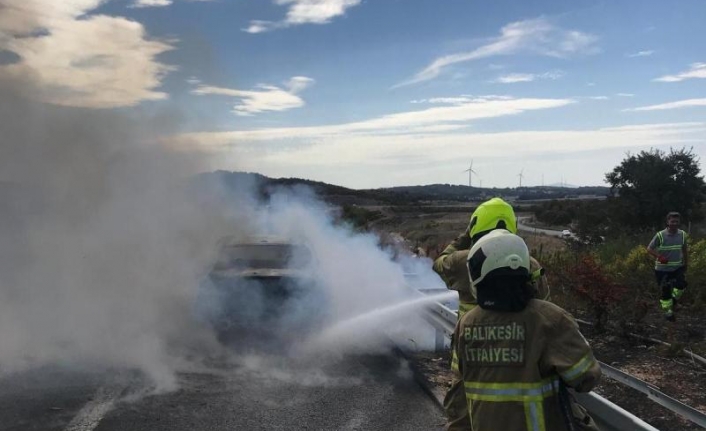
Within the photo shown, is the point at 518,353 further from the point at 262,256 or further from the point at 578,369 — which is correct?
the point at 262,256

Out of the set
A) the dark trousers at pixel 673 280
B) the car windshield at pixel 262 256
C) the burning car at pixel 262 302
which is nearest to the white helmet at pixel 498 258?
the burning car at pixel 262 302

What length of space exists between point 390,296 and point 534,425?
7649 millimetres

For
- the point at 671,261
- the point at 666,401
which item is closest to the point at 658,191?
the point at 671,261

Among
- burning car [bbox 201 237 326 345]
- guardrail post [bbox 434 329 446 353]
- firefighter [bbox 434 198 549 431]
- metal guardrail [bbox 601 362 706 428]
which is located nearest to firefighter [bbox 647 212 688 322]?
guardrail post [bbox 434 329 446 353]

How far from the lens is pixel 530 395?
8.11ft

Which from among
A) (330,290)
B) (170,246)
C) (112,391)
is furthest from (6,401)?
(170,246)

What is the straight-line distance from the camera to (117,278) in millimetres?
11742

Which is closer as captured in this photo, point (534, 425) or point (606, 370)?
point (534, 425)

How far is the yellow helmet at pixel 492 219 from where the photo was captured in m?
3.71

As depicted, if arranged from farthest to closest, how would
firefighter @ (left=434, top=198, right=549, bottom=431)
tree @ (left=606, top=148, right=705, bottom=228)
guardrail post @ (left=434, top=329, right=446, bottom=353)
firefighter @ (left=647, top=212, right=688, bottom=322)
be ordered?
1. tree @ (left=606, top=148, right=705, bottom=228)
2. firefighter @ (left=647, top=212, right=688, bottom=322)
3. guardrail post @ (left=434, top=329, right=446, bottom=353)
4. firefighter @ (left=434, top=198, right=549, bottom=431)

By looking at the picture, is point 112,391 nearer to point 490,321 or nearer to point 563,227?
point 490,321

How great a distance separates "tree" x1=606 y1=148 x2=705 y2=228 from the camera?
31.8 meters

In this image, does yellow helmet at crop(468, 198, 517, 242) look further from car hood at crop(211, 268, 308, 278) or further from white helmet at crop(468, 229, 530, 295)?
car hood at crop(211, 268, 308, 278)

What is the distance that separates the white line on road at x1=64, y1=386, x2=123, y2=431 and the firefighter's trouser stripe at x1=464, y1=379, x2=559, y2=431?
3.71 m
